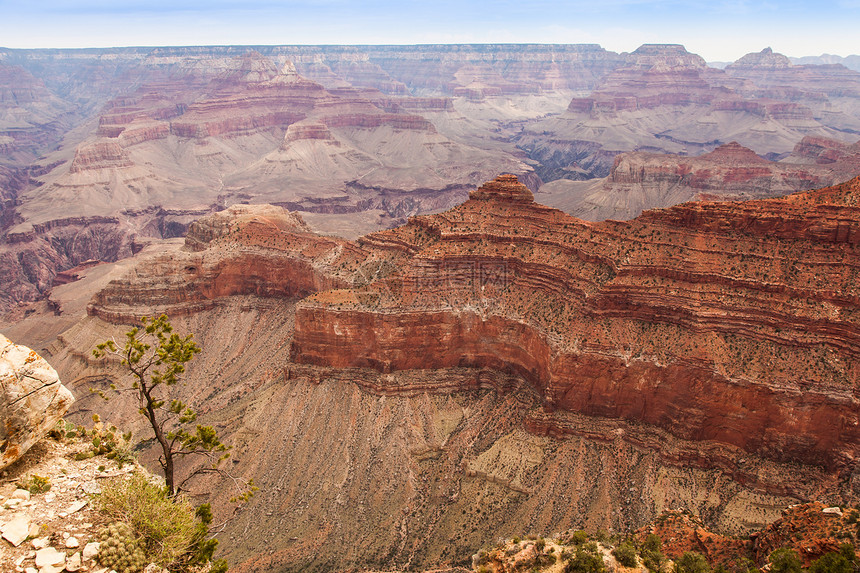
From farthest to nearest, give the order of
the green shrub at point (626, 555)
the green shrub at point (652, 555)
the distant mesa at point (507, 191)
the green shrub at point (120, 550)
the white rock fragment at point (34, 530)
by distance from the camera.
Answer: the distant mesa at point (507, 191), the green shrub at point (652, 555), the green shrub at point (626, 555), the green shrub at point (120, 550), the white rock fragment at point (34, 530)

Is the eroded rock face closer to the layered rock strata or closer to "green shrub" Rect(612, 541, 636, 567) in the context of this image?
"green shrub" Rect(612, 541, 636, 567)

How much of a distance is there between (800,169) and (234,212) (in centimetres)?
11463

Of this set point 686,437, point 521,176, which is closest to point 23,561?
point 686,437

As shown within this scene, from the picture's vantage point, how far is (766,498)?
35.4 m

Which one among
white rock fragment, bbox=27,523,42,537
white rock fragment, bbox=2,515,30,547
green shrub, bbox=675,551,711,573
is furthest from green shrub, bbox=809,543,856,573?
white rock fragment, bbox=2,515,30,547

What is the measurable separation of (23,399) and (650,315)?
37.2 meters

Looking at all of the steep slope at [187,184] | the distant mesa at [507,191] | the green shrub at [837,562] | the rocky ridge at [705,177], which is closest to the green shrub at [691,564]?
the green shrub at [837,562]

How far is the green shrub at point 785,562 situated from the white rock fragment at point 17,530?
2480 cm

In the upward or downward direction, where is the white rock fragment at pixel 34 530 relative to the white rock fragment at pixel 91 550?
upward

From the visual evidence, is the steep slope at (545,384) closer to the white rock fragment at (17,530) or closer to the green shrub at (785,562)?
the green shrub at (785,562)

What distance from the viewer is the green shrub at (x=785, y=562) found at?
22.2 metres

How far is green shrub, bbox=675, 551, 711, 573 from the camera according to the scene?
24248mm

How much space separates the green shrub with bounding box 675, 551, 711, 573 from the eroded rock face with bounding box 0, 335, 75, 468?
23.5 metres

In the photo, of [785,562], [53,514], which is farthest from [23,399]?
[785,562]
